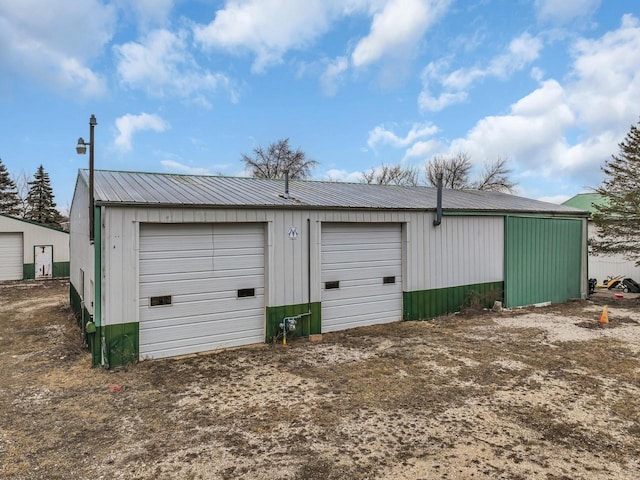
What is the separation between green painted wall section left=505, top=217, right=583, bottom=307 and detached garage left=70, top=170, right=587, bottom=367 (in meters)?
0.06

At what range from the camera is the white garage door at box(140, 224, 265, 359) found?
6.51 metres

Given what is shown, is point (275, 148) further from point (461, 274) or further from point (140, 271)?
point (140, 271)

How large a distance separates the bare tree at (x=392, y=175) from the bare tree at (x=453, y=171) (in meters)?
1.61

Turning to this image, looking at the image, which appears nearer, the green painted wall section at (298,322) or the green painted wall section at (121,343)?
the green painted wall section at (121,343)

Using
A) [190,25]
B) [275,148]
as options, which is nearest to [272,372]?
[190,25]

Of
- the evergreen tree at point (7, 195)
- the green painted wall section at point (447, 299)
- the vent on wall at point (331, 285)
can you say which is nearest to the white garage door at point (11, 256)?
the vent on wall at point (331, 285)

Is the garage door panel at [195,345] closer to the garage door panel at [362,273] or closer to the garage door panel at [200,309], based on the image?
the garage door panel at [200,309]

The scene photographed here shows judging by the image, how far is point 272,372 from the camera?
5.89 m

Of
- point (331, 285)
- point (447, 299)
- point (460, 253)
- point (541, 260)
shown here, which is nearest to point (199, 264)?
point (331, 285)

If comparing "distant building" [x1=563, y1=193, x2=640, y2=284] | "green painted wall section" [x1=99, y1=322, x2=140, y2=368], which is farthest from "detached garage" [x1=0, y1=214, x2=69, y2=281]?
"distant building" [x1=563, y1=193, x2=640, y2=284]

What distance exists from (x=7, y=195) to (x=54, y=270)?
72.6ft

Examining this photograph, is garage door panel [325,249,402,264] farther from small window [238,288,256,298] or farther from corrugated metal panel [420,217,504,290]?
small window [238,288,256,298]

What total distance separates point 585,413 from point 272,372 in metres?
A: 4.01

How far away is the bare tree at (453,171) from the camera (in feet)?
114
